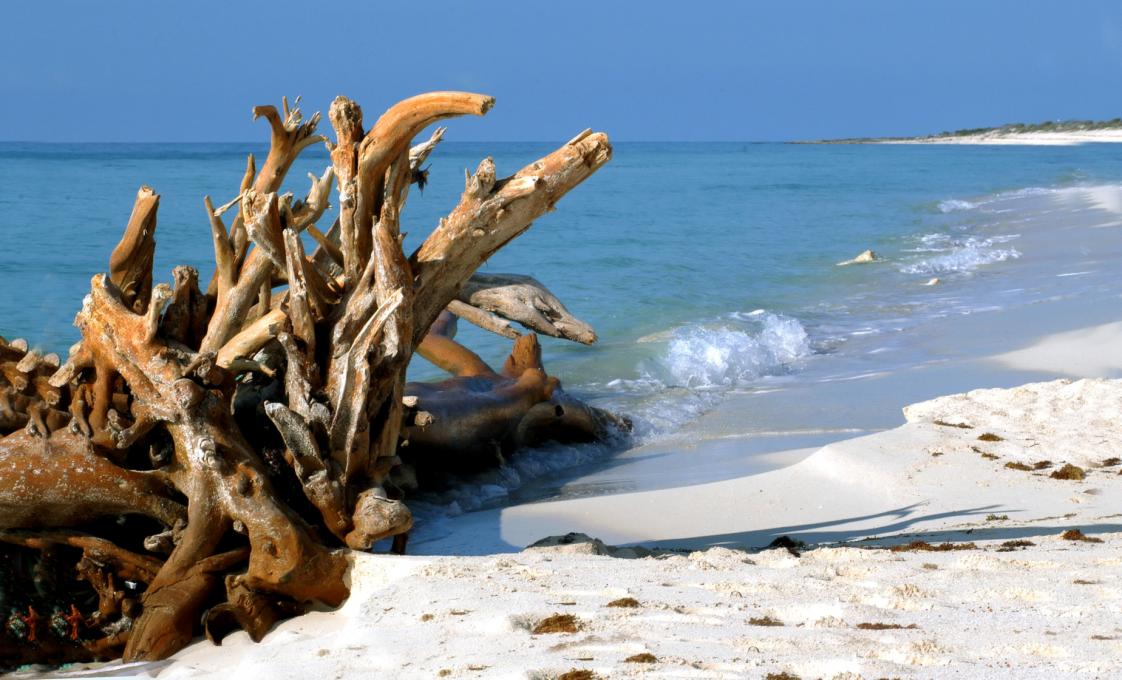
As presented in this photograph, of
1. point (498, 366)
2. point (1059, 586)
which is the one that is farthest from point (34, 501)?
point (498, 366)

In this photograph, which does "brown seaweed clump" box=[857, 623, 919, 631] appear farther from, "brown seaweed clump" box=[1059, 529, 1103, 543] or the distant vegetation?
the distant vegetation

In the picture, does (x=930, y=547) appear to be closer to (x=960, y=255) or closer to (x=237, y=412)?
(x=237, y=412)

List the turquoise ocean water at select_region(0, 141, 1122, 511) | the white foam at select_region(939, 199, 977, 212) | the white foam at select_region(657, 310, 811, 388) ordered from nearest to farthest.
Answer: the white foam at select_region(657, 310, 811, 388) → the turquoise ocean water at select_region(0, 141, 1122, 511) → the white foam at select_region(939, 199, 977, 212)

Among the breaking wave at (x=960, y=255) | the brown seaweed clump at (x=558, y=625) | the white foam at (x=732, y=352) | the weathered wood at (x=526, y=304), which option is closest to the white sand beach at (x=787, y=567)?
the brown seaweed clump at (x=558, y=625)

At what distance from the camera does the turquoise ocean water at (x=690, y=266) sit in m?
10.8

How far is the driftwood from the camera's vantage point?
420 cm

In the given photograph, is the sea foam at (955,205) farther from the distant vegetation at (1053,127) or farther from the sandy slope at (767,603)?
the distant vegetation at (1053,127)

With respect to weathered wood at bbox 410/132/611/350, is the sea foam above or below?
above

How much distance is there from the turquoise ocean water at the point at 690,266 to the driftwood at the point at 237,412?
8.18 ft

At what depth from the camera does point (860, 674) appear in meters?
3.05

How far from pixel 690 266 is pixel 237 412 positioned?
14.8 m

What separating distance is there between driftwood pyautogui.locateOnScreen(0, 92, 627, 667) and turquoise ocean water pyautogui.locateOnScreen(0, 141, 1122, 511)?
2.49 m

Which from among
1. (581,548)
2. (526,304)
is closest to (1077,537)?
(581,548)

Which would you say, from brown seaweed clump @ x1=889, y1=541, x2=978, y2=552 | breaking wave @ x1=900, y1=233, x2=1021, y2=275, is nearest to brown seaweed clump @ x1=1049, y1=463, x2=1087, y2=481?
brown seaweed clump @ x1=889, y1=541, x2=978, y2=552
